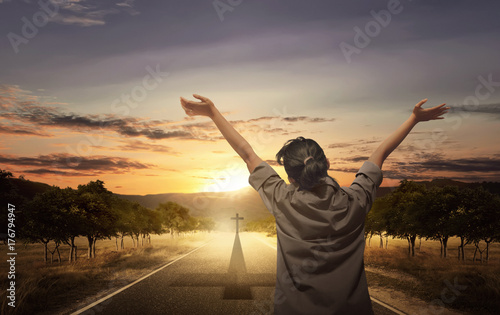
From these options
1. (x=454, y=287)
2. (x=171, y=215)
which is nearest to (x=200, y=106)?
(x=454, y=287)

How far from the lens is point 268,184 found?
6.08 feet

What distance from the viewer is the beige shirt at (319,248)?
1764mm

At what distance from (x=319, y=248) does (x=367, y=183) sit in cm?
40

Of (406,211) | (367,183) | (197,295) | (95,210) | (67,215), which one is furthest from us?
(406,211)

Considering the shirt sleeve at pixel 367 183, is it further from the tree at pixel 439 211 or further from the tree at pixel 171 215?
the tree at pixel 171 215

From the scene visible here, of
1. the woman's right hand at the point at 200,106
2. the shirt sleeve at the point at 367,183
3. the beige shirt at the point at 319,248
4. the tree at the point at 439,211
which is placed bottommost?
the tree at the point at 439,211

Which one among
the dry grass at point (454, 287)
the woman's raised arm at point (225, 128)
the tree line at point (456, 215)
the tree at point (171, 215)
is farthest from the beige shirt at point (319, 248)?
the tree at point (171, 215)

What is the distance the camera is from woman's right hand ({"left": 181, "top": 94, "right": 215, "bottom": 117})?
2.09 meters

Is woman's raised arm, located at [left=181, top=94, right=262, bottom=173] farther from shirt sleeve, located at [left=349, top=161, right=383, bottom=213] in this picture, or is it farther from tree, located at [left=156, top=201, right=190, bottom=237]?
tree, located at [left=156, top=201, right=190, bottom=237]

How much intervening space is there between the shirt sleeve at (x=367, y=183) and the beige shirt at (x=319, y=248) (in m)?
0.02

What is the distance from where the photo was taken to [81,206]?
1054 inches

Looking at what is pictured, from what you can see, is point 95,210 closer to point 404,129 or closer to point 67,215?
point 67,215

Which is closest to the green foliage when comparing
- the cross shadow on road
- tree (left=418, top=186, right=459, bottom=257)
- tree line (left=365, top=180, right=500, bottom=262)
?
tree line (left=365, top=180, right=500, bottom=262)

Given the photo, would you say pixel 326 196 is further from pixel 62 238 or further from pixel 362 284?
pixel 62 238
